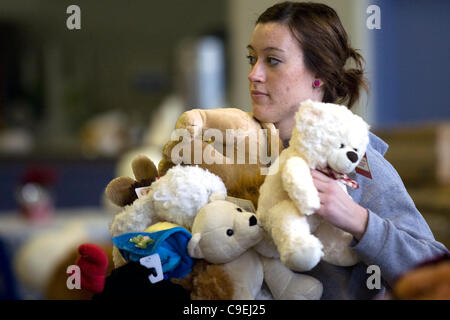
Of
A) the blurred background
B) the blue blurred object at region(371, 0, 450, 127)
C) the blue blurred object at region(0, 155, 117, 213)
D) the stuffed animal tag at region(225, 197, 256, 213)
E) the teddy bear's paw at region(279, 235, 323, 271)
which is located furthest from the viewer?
the blue blurred object at region(0, 155, 117, 213)

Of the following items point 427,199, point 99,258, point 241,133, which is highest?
point 241,133

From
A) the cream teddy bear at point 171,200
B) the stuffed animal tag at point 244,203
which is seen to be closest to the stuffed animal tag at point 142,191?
the cream teddy bear at point 171,200

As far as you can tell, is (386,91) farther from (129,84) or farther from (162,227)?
(129,84)

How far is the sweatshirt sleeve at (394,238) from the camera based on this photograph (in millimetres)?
722

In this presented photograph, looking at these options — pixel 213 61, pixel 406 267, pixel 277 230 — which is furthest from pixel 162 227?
pixel 213 61

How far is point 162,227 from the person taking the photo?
768 mm

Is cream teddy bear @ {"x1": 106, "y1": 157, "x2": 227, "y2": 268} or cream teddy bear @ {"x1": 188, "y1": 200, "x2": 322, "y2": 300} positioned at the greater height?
cream teddy bear @ {"x1": 106, "y1": 157, "x2": 227, "y2": 268}

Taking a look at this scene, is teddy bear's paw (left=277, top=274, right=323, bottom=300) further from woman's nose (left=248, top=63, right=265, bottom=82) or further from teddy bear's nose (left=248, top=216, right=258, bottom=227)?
woman's nose (left=248, top=63, right=265, bottom=82)

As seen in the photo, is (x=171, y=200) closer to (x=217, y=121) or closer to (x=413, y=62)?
(x=217, y=121)

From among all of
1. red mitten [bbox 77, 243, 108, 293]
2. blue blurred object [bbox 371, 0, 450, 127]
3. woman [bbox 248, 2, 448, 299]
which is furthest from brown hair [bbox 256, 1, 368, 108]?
blue blurred object [bbox 371, 0, 450, 127]

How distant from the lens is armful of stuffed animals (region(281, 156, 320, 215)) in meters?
0.67

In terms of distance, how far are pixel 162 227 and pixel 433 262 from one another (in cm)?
30

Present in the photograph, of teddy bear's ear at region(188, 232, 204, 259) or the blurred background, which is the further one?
the blurred background

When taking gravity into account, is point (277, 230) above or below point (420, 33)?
below
